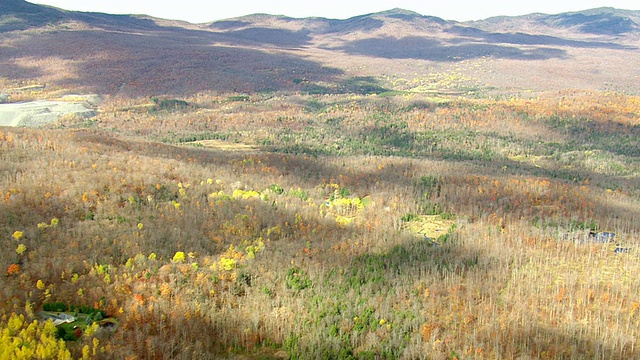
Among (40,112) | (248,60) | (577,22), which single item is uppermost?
(577,22)

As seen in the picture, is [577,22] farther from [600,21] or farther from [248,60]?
[248,60]

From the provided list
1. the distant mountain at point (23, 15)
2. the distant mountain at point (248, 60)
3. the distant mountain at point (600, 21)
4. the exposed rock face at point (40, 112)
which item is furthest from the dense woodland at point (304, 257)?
the distant mountain at point (600, 21)

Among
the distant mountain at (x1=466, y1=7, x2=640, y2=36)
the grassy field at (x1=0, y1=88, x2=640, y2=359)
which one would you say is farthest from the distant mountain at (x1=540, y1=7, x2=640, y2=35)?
the grassy field at (x1=0, y1=88, x2=640, y2=359)

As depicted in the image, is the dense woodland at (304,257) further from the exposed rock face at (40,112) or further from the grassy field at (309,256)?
the exposed rock face at (40,112)

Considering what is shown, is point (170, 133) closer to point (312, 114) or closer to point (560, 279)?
point (312, 114)

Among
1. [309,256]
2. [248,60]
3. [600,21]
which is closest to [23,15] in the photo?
[248,60]
